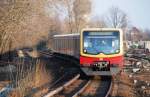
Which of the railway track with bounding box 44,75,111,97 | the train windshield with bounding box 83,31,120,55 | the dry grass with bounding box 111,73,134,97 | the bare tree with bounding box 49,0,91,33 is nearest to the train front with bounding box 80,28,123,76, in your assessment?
the train windshield with bounding box 83,31,120,55

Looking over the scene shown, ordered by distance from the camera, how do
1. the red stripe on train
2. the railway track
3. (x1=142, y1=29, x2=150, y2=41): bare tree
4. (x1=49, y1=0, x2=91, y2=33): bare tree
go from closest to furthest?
the railway track < the red stripe on train < (x1=49, y1=0, x2=91, y2=33): bare tree < (x1=142, y1=29, x2=150, y2=41): bare tree

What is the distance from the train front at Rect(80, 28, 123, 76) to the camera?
20.9 metres

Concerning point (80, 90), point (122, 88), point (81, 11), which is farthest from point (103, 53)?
point (81, 11)

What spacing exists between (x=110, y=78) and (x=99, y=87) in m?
4.09

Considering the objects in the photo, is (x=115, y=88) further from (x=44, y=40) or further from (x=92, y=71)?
(x=44, y=40)

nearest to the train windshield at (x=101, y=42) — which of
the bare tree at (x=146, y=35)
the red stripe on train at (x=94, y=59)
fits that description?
the red stripe on train at (x=94, y=59)

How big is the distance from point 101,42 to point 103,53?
23.3 inches

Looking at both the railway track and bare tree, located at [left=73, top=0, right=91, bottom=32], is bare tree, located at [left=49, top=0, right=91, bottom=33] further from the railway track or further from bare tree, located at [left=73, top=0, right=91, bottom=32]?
the railway track

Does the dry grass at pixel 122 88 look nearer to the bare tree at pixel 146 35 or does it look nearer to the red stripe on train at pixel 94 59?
the red stripe on train at pixel 94 59

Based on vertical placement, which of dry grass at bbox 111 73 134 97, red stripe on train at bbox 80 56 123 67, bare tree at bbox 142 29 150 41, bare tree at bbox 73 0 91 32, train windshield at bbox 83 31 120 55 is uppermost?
bare tree at bbox 73 0 91 32

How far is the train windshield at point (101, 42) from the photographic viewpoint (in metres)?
21.0

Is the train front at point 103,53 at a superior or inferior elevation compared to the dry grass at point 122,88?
superior

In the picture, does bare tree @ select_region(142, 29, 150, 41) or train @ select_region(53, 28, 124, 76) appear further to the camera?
bare tree @ select_region(142, 29, 150, 41)

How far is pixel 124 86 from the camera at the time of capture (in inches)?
749
